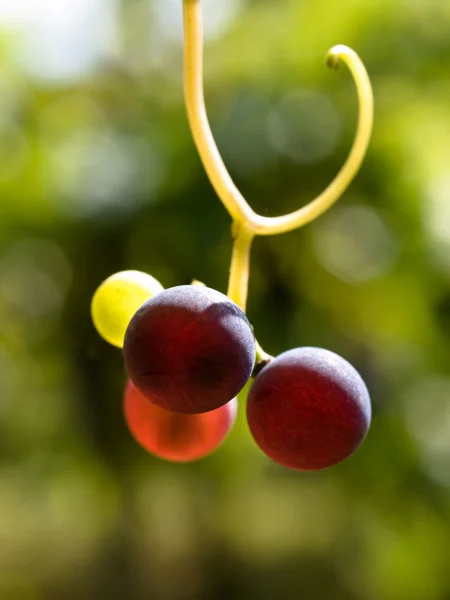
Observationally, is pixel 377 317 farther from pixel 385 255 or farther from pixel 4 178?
pixel 4 178

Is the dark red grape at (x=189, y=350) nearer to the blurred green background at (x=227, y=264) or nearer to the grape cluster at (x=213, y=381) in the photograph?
the grape cluster at (x=213, y=381)

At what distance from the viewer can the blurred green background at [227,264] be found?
3.84ft

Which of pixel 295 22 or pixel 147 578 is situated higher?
pixel 295 22

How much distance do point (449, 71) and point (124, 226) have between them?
0.65 m

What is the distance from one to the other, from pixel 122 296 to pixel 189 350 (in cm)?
9

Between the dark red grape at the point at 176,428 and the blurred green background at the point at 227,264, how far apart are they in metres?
0.78

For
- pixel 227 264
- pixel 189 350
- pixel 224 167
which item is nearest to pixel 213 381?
pixel 189 350

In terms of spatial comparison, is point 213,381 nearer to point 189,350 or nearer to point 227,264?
point 189,350

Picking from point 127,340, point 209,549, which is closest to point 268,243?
point 209,549

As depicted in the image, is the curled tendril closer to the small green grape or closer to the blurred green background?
the small green grape

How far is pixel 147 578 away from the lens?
142cm

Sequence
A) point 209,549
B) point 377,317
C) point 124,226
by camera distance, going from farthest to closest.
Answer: point 209,549, point 124,226, point 377,317

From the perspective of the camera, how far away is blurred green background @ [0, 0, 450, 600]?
1170 millimetres

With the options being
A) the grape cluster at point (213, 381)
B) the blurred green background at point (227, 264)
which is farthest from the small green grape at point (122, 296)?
the blurred green background at point (227, 264)
